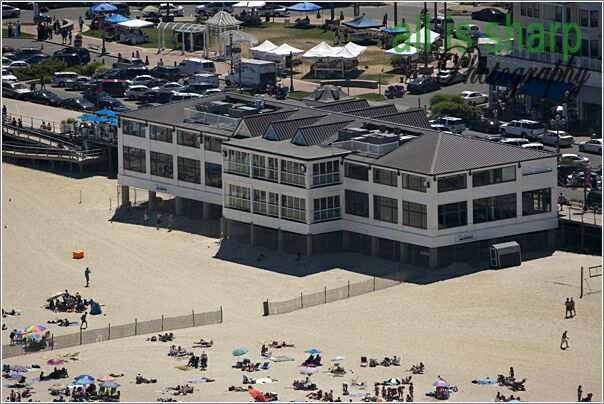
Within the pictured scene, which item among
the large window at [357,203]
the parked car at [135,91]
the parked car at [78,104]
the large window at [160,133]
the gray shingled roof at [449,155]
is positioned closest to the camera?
the gray shingled roof at [449,155]

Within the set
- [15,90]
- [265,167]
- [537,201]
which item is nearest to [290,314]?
[265,167]

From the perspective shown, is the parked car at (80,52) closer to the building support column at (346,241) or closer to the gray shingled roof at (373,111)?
the gray shingled roof at (373,111)

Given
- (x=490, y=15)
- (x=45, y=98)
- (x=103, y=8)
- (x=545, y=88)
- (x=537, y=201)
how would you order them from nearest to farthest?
(x=537, y=201) → (x=545, y=88) → (x=45, y=98) → (x=490, y=15) → (x=103, y=8)

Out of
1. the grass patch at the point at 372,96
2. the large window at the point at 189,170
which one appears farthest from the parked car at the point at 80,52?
the large window at the point at 189,170

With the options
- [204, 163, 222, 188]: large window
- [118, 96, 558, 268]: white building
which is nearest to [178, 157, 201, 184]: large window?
[204, 163, 222, 188]: large window

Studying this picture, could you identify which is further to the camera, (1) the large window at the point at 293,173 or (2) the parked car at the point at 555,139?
(2) the parked car at the point at 555,139

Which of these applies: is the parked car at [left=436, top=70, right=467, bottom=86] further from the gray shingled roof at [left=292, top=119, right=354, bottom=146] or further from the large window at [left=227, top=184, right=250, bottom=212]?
the large window at [left=227, top=184, right=250, bottom=212]

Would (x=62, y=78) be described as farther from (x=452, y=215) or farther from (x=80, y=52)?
(x=452, y=215)
